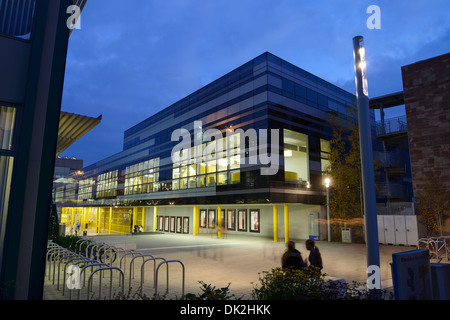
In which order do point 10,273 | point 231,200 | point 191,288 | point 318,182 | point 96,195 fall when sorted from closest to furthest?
point 10,273
point 191,288
point 231,200
point 318,182
point 96,195

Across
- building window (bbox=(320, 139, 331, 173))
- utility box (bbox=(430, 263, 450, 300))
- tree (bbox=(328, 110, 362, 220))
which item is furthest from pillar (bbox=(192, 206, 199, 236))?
utility box (bbox=(430, 263, 450, 300))

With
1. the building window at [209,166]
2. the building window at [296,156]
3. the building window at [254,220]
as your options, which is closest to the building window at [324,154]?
the building window at [296,156]

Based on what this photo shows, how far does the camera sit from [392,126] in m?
33.7

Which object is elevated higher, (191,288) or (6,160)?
(6,160)

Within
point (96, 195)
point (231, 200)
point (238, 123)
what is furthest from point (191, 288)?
point (96, 195)

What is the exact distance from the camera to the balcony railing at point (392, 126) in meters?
33.1

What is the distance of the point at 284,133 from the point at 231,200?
772 centimetres

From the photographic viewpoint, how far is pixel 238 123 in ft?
92.8

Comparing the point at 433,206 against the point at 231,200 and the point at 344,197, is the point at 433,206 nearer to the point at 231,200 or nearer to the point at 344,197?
the point at 344,197

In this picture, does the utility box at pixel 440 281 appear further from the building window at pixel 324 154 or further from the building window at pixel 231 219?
the building window at pixel 231 219

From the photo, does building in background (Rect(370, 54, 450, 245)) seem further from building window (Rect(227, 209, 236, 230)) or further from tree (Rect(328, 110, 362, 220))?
building window (Rect(227, 209, 236, 230))

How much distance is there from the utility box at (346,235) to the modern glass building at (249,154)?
2421 mm

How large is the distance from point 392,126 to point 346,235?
14.9 meters
